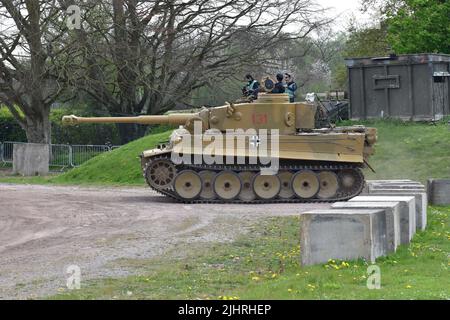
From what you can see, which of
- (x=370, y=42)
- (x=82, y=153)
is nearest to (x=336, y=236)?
(x=82, y=153)

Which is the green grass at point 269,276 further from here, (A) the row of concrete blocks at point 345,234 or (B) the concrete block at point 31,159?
(B) the concrete block at point 31,159

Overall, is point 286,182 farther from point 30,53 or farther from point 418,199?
point 30,53

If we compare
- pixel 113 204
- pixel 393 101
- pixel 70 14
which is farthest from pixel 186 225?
pixel 70 14

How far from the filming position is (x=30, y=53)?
36969mm

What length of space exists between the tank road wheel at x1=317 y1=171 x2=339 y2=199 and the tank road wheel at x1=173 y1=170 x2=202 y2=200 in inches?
116

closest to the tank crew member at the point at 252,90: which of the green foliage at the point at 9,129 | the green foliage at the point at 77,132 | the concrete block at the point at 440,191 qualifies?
the concrete block at the point at 440,191

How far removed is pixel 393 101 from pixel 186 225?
15194 millimetres

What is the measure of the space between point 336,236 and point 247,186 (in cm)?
1135

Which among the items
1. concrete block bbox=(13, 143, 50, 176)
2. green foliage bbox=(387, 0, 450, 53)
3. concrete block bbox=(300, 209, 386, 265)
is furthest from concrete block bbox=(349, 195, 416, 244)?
green foliage bbox=(387, 0, 450, 53)

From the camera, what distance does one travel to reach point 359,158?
23047mm

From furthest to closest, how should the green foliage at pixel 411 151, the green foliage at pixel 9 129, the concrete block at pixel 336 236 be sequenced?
the green foliage at pixel 9 129, the green foliage at pixel 411 151, the concrete block at pixel 336 236

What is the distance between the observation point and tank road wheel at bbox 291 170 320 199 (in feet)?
75.7

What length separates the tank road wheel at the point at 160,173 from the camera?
76.2 feet

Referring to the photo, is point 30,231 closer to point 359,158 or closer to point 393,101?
point 359,158
